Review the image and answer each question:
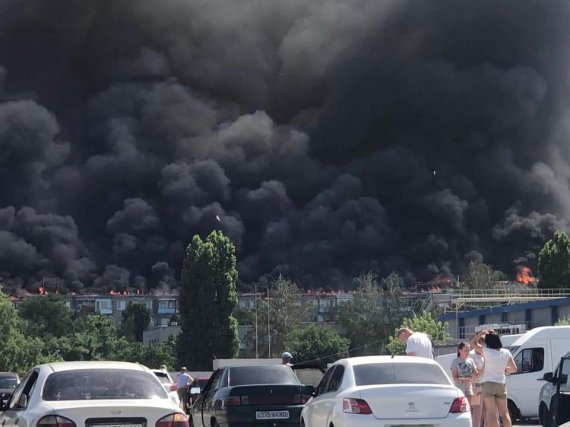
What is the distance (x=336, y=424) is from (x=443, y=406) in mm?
1475

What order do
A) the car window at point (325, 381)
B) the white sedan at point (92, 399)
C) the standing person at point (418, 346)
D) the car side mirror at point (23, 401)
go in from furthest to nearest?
the standing person at point (418, 346), the car window at point (325, 381), the car side mirror at point (23, 401), the white sedan at point (92, 399)

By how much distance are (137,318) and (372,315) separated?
53956 millimetres

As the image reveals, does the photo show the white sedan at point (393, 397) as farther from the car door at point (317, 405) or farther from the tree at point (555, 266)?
the tree at point (555, 266)

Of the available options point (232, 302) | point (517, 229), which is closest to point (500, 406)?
point (232, 302)

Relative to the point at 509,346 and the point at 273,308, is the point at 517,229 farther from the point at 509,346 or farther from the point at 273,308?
the point at 509,346

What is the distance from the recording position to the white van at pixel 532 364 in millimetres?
24734

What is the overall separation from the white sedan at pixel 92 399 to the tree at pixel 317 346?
332 feet

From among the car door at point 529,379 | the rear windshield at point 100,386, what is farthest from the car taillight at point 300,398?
the car door at point 529,379

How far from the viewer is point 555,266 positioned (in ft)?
329

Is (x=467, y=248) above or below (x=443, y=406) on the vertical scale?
above

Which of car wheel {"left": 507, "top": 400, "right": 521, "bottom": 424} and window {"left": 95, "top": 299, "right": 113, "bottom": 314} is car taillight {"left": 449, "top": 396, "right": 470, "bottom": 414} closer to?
car wheel {"left": 507, "top": 400, "right": 521, "bottom": 424}

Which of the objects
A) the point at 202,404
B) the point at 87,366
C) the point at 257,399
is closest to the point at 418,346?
the point at 257,399

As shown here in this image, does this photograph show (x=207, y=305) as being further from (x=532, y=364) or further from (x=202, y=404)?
(x=202, y=404)

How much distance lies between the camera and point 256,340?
A: 125 m
